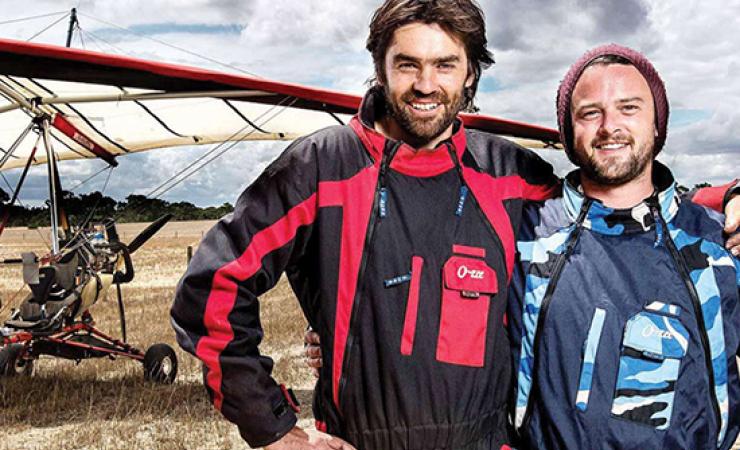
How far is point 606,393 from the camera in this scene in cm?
177

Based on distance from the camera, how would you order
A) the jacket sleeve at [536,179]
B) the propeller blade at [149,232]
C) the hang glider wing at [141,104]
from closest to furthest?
the jacket sleeve at [536,179] < the hang glider wing at [141,104] < the propeller blade at [149,232]

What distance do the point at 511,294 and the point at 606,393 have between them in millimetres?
337

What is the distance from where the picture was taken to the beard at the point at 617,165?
1.90 meters

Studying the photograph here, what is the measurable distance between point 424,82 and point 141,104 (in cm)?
810

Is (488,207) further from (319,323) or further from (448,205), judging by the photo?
(319,323)

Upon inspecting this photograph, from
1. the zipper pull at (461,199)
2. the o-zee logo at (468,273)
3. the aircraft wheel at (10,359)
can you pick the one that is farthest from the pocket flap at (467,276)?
the aircraft wheel at (10,359)

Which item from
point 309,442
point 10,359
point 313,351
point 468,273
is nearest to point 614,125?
point 468,273

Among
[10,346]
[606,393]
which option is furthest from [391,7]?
[10,346]

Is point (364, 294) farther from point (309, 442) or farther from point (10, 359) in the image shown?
point (10, 359)

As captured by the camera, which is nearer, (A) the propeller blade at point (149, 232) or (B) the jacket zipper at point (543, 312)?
(B) the jacket zipper at point (543, 312)

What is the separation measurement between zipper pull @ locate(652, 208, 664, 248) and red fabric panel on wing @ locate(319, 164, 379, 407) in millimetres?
736

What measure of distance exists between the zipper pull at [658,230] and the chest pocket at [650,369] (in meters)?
0.18

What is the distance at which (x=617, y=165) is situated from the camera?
190cm

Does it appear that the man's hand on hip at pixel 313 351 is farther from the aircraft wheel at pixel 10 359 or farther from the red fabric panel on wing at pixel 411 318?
the aircraft wheel at pixel 10 359
